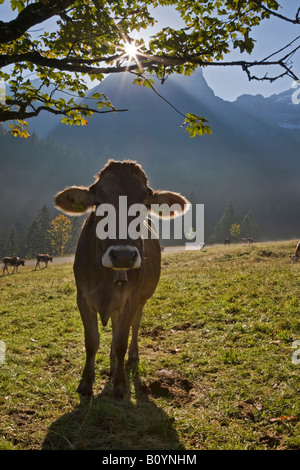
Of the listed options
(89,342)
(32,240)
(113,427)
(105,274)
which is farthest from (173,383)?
(32,240)

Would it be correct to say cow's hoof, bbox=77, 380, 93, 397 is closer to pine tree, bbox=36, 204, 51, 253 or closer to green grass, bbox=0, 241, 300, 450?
green grass, bbox=0, 241, 300, 450

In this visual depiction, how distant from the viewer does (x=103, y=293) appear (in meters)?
5.24

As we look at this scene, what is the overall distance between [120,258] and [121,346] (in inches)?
66.6

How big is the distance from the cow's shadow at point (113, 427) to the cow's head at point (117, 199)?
6.38 feet

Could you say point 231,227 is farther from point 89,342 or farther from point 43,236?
point 89,342

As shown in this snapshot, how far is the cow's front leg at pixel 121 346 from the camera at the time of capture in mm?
5273

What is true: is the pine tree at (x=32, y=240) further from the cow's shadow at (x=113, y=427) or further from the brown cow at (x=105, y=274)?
the cow's shadow at (x=113, y=427)

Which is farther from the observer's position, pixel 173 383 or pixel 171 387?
pixel 173 383

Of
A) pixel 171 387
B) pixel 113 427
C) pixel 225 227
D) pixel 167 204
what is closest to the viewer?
pixel 113 427

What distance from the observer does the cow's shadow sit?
397cm

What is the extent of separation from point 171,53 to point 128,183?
2.33 m

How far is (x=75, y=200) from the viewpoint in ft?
18.7

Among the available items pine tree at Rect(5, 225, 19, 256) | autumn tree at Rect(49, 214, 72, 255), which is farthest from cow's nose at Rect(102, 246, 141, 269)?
pine tree at Rect(5, 225, 19, 256)
